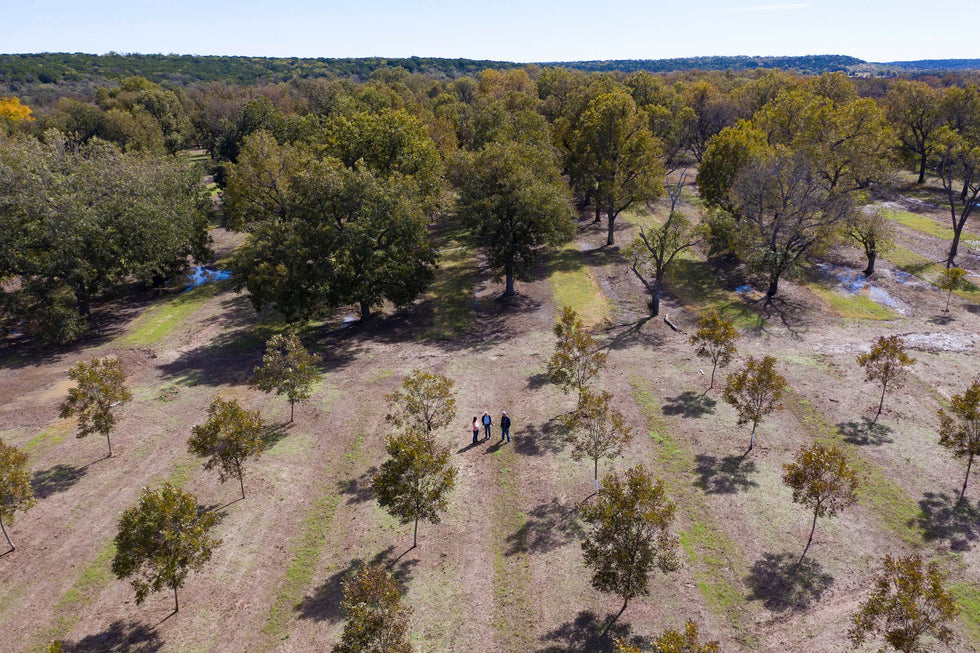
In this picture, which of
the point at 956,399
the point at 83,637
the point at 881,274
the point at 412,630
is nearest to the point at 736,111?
the point at 881,274

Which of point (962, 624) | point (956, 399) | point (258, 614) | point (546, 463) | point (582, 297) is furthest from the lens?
point (582, 297)

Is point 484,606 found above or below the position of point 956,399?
below

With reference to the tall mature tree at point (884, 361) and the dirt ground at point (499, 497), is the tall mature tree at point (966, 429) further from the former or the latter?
the tall mature tree at point (884, 361)

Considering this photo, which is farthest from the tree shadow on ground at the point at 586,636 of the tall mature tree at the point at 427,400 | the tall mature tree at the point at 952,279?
the tall mature tree at the point at 952,279

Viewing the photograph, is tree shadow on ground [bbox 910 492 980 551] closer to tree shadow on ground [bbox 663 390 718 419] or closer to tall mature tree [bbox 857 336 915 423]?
tall mature tree [bbox 857 336 915 423]

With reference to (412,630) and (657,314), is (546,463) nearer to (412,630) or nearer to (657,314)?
(412,630)
